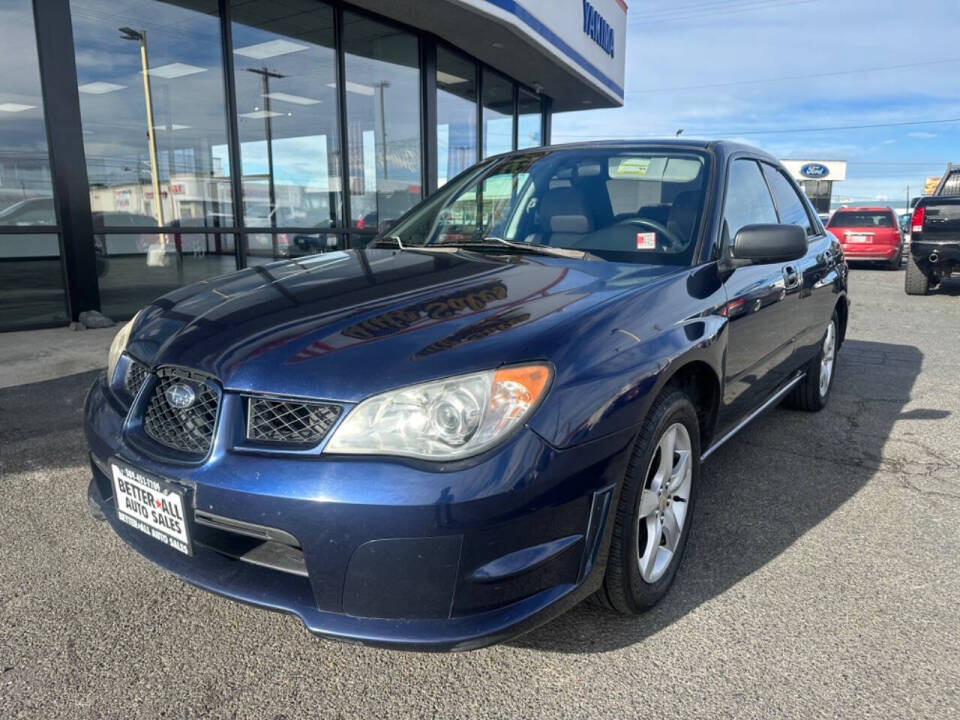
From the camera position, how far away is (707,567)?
8.42 feet

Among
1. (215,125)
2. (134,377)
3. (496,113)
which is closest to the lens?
(134,377)

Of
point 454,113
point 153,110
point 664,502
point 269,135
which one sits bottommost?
point 664,502

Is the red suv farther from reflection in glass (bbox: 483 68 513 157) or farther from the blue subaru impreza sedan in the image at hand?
the blue subaru impreza sedan

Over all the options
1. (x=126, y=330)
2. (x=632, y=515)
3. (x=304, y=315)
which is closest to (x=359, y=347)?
(x=304, y=315)

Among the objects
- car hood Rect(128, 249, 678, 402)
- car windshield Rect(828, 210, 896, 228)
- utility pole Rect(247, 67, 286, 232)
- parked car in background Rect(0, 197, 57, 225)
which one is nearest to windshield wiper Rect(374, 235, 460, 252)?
car hood Rect(128, 249, 678, 402)

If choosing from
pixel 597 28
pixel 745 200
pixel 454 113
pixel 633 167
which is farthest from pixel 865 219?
pixel 633 167

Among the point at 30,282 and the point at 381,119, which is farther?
the point at 381,119

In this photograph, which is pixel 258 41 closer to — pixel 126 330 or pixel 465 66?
pixel 465 66

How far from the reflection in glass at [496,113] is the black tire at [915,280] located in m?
7.11

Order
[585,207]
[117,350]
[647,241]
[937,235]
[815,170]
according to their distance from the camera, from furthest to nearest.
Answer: [815,170], [937,235], [585,207], [647,241], [117,350]

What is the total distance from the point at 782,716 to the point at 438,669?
3.02 ft

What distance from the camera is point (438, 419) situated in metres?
1.69

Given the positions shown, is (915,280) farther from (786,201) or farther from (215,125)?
(215,125)

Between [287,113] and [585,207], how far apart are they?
284 inches
